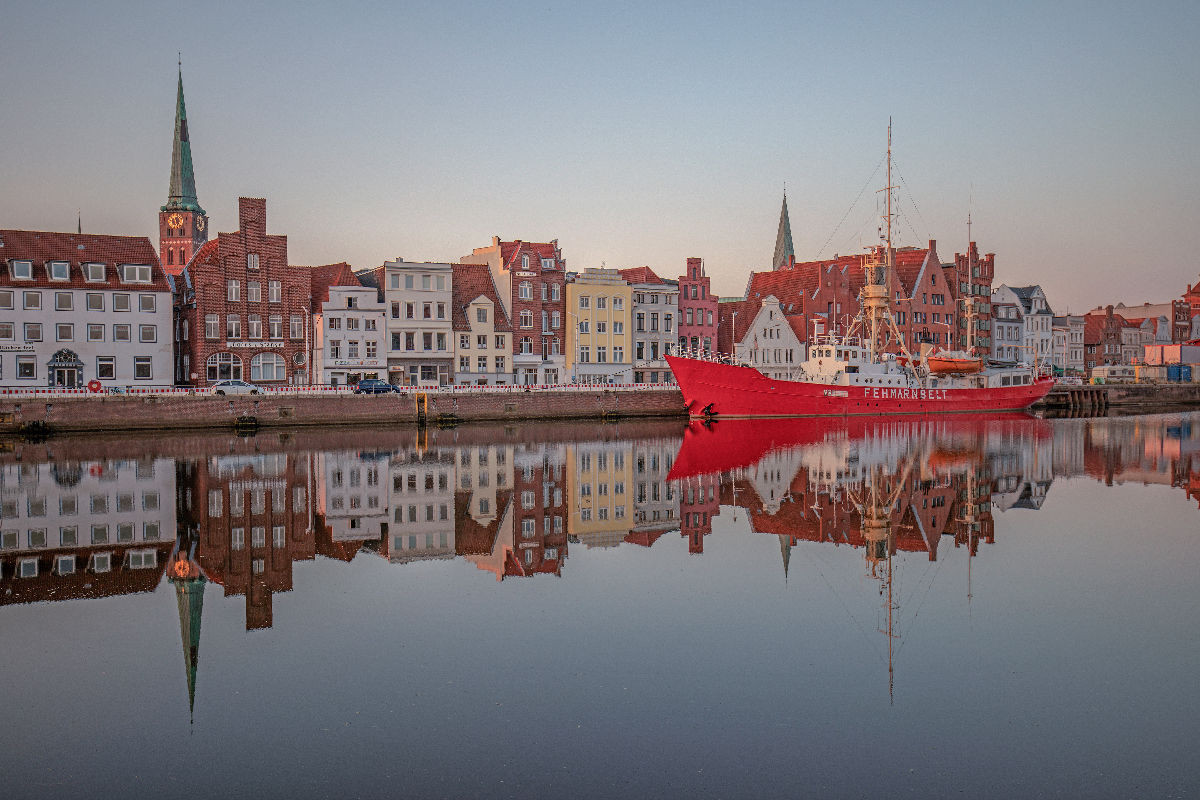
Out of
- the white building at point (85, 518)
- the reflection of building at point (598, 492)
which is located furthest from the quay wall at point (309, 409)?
the reflection of building at point (598, 492)

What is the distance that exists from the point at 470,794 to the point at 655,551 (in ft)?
34.0

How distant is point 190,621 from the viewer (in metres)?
12.3

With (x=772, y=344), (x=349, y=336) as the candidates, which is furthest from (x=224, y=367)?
(x=772, y=344)

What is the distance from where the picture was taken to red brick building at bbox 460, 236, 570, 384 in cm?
6681

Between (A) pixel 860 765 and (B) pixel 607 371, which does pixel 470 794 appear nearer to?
(A) pixel 860 765

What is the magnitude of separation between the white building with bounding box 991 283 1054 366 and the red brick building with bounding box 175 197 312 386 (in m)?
70.4

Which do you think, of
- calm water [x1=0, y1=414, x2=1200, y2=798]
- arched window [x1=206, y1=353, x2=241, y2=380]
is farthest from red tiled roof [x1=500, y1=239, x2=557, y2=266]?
calm water [x1=0, y1=414, x2=1200, y2=798]

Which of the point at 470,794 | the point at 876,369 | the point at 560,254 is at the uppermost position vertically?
the point at 560,254

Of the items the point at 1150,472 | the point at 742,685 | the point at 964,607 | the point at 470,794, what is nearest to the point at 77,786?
the point at 470,794

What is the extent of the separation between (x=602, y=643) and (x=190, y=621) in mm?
5616

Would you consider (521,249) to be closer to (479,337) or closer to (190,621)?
(479,337)

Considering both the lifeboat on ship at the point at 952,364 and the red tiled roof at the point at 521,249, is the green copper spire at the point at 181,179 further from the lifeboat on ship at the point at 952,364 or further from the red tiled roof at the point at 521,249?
the lifeboat on ship at the point at 952,364

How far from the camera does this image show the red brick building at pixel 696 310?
248ft

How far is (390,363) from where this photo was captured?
62.0 metres
